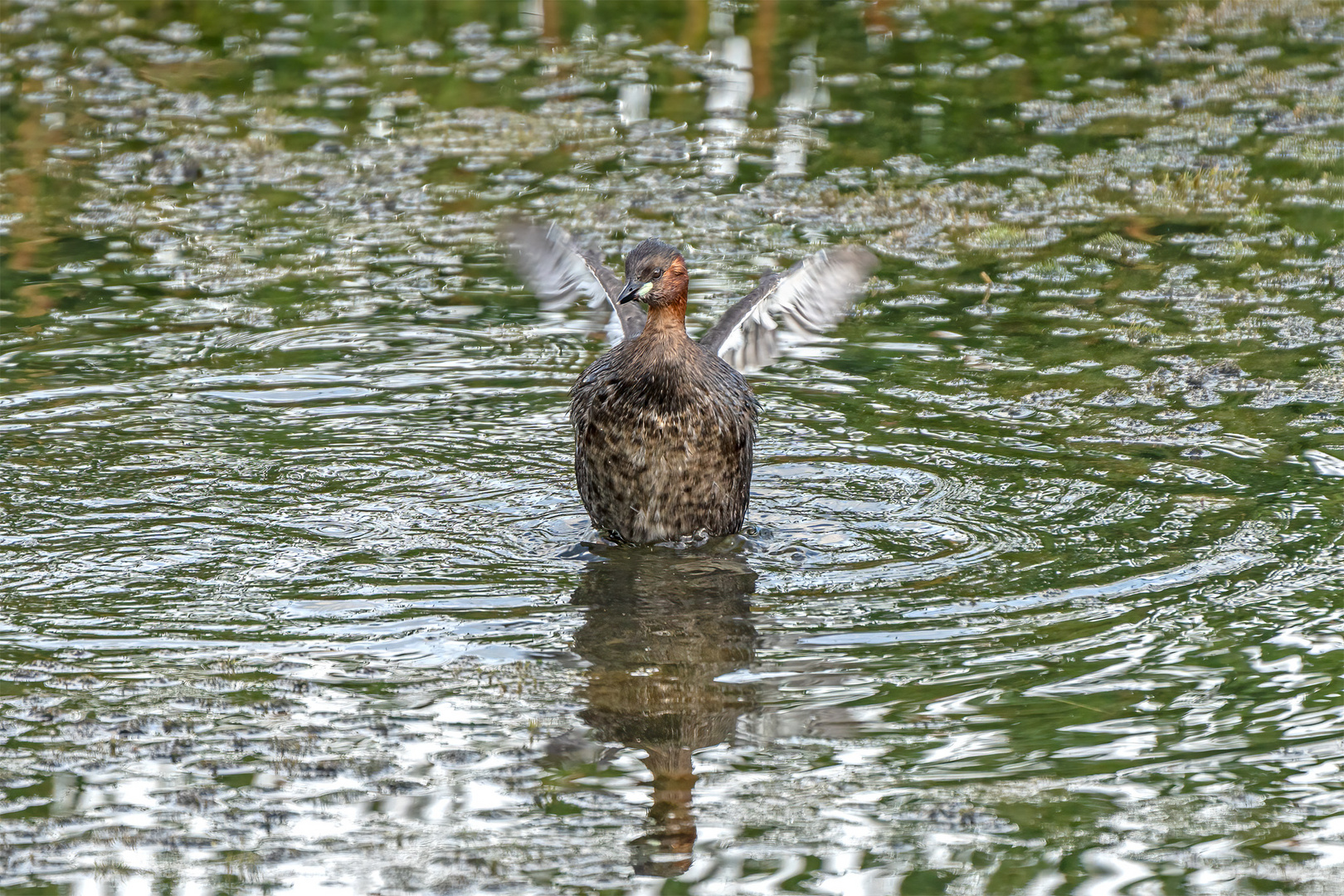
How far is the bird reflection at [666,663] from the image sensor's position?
5.40m

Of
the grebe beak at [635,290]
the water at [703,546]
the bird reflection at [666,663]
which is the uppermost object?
the grebe beak at [635,290]

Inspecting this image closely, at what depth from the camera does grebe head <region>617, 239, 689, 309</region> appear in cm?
782

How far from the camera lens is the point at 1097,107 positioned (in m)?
14.2

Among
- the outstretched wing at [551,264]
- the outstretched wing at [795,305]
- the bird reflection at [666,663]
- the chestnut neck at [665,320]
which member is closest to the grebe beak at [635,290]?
the chestnut neck at [665,320]

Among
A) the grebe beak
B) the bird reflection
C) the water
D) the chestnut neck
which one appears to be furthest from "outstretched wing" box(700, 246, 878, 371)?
the bird reflection

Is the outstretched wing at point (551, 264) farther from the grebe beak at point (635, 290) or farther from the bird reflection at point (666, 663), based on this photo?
the bird reflection at point (666, 663)

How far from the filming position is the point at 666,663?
6531 mm

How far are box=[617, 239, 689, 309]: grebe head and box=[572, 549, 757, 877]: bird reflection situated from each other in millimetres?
1080

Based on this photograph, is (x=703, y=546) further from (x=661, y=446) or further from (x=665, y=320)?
(x=665, y=320)

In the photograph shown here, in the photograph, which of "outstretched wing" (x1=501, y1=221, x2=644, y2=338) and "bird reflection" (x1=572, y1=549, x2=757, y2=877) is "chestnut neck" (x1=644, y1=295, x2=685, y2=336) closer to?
"bird reflection" (x1=572, y1=549, x2=757, y2=877)

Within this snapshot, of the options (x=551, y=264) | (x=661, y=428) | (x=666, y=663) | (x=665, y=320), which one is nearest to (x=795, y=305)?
(x=665, y=320)

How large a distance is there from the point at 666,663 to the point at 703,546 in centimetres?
142

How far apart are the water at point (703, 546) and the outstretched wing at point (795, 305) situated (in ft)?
1.67

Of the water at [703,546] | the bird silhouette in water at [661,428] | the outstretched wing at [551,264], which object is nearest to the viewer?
the water at [703,546]
